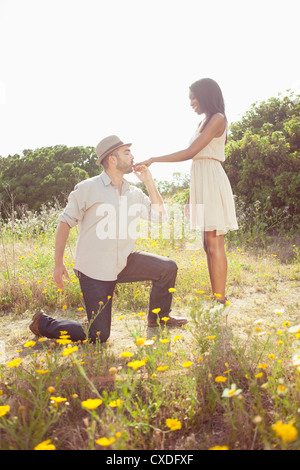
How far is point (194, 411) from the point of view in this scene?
1752 mm

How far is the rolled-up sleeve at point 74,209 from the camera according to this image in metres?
2.83

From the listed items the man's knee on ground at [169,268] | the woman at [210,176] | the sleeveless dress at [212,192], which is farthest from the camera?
the sleeveless dress at [212,192]

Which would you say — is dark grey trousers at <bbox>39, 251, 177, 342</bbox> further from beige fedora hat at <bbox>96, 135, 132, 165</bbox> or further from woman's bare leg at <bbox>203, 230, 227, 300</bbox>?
beige fedora hat at <bbox>96, 135, 132, 165</bbox>

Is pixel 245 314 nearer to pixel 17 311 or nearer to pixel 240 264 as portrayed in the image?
pixel 240 264

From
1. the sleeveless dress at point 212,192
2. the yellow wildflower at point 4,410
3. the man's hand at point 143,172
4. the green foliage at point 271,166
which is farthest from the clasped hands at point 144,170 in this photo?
the green foliage at point 271,166

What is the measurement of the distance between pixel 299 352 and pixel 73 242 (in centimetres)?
513

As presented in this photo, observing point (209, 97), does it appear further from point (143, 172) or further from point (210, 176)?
point (143, 172)

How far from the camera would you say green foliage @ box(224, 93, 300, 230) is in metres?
7.00

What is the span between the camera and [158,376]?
6.56 ft

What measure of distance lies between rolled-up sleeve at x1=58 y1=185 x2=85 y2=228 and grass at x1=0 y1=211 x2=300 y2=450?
2.21ft

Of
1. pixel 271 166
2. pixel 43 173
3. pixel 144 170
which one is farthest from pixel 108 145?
pixel 43 173

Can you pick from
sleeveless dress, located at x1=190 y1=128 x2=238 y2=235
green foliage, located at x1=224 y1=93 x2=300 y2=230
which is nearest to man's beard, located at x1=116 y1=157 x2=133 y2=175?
sleeveless dress, located at x1=190 y1=128 x2=238 y2=235

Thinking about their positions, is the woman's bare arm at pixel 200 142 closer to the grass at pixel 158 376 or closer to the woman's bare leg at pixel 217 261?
the woman's bare leg at pixel 217 261

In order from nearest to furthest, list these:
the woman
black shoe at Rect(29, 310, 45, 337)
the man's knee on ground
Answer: black shoe at Rect(29, 310, 45, 337), the man's knee on ground, the woman
